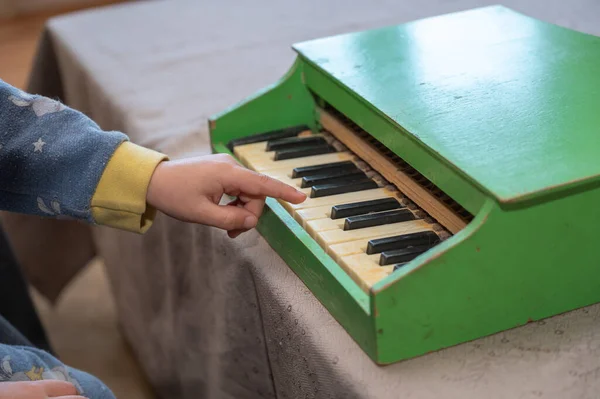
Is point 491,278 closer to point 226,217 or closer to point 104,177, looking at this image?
point 226,217

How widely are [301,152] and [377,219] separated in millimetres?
206

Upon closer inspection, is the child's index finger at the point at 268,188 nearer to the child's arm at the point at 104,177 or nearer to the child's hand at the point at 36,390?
the child's arm at the point at 104,177

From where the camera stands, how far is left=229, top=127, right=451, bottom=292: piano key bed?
2.42 ft

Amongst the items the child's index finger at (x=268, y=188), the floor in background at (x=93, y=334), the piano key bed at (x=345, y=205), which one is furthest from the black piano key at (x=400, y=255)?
the floor in background at (x=93, y=334)

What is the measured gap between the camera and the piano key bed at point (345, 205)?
74 centimetres

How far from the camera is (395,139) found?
80cm

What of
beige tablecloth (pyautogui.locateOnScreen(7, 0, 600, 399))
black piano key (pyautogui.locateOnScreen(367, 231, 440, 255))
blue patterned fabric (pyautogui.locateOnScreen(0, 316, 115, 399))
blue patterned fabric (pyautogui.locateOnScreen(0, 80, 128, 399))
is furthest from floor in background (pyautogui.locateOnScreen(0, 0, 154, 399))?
black piano key (pyautogui.locateOnScreen(367, 231, 440, 255))

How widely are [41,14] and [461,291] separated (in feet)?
12.8

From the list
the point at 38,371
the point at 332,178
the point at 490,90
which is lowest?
the point at 38,371

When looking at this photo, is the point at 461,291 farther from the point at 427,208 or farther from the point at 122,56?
the point at 122,56

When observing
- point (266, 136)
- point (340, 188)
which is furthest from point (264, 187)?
point (266, 136)

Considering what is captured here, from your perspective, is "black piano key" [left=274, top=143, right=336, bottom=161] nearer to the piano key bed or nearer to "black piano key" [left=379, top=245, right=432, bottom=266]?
the piano key bed

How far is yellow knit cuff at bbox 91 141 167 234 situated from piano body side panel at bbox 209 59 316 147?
7.0 inches

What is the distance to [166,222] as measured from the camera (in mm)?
1107
